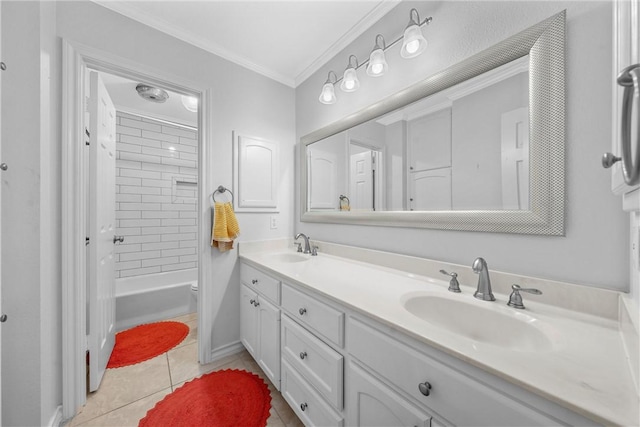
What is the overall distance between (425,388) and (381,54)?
1.53m

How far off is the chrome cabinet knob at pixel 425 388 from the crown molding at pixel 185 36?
237 centimetres

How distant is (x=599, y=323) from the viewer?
0.73 m

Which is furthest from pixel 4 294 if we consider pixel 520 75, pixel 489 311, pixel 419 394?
pixel 520 75

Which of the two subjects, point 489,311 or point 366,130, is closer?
point 489,311

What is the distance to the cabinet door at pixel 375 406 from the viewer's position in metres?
0.71

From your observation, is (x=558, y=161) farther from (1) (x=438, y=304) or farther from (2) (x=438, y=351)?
(2) (x=438, y=351)

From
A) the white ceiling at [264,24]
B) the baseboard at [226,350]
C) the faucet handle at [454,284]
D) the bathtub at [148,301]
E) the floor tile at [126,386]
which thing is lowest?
the floor tile at [126,386]

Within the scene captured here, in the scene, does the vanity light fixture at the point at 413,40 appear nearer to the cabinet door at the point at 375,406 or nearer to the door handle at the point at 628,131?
the door handle at the point at 628,131

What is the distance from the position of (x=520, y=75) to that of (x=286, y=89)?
184cm

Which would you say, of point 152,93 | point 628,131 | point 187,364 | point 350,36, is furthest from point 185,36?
point 187,364

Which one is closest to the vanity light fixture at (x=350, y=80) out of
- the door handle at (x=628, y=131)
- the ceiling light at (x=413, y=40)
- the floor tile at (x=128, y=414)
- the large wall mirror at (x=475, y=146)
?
the large wall mirror at (x=475, y=146)

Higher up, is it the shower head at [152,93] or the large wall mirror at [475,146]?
the shower head at [152,93]

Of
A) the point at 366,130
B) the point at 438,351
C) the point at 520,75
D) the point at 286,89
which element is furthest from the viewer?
the point at 286,89

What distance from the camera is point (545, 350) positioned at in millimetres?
690
